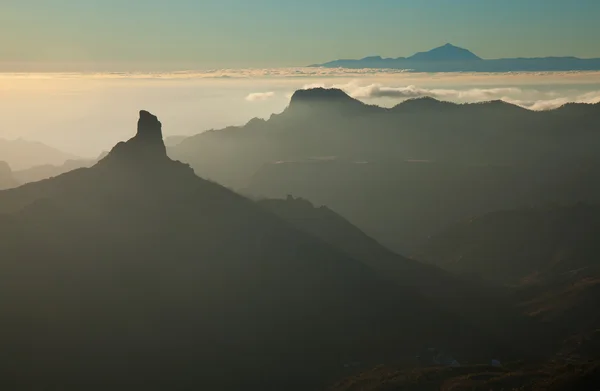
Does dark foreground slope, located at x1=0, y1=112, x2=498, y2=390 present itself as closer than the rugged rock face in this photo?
Yes

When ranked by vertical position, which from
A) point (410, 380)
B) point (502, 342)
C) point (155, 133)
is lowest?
point (502, 342)

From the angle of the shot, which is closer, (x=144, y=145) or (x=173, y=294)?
(x=173, y=294)

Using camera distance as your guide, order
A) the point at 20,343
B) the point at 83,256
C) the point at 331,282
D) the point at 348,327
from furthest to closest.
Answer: the point at 331,282, the point at 348,327, the point at 83,256, the point at 20,343

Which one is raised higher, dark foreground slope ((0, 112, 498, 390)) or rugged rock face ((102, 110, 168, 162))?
rugged rock face ((102, 110, 168, 162))

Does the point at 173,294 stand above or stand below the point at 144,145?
below

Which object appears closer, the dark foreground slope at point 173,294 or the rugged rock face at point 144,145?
the dark foreground slope at point 173,294

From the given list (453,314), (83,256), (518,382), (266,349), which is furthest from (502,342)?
(83,256)

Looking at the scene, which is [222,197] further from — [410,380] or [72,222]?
[410,380]

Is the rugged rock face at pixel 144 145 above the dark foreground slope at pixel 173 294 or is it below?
above
